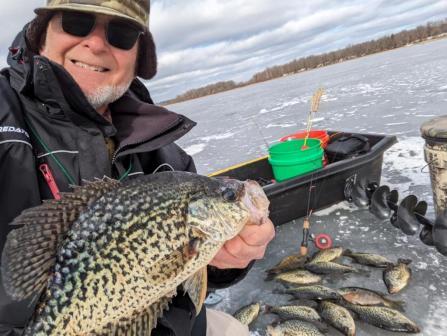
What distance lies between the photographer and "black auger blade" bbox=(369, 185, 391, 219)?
14.4ft

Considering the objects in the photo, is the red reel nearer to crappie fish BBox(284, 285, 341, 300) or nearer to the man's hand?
crappie fish BBox(284, 285, 341, 300)

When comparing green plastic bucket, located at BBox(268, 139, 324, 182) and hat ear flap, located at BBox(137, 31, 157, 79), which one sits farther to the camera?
green plastic bucket, located at BBox(268, 139, 324, 182)

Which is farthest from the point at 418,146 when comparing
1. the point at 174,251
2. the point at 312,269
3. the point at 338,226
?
the point at 174,251

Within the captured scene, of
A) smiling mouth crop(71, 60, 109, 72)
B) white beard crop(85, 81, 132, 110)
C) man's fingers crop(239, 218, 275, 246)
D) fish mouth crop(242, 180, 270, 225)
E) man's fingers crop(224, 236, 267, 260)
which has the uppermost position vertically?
smiling mouth crop(71, 60, 109, 72)

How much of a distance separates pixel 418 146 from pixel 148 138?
5755mm

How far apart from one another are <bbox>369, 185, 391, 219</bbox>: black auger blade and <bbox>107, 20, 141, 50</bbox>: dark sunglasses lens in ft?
10.9

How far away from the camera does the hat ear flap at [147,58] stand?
286 centimetres

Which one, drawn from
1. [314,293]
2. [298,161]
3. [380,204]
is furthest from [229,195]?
[380,204]

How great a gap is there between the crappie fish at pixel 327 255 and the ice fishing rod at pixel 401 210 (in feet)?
2.35

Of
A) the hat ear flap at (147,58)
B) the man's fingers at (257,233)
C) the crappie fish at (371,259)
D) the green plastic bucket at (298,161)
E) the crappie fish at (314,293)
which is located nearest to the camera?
the man's fingers at (257,233)

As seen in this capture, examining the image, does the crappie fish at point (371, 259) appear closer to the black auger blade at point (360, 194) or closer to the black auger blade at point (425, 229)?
the black auger blade at point (425, 229)

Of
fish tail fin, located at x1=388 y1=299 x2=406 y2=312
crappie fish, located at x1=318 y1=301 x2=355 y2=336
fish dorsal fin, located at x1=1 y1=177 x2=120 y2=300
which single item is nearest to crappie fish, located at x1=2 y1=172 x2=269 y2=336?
fish dorsal fin, located at x1=1 y1=177 x2=120 y2=300

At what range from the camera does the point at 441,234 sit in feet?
11.1

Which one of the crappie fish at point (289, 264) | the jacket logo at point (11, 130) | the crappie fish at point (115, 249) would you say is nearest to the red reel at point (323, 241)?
the crappie fish at point (289, 264)
